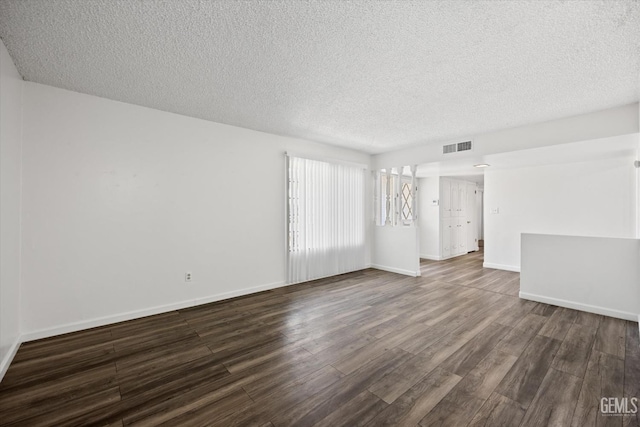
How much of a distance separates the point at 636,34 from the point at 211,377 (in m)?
4.09

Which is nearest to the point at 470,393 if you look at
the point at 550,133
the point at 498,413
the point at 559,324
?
the point at 498,413

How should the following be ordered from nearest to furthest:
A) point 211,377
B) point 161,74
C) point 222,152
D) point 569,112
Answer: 1. point 211,377
2. point 161,74
3. point 569,112
4. point 222,152

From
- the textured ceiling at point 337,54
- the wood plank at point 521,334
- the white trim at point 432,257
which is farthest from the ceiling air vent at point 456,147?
the white trim at point 432,257

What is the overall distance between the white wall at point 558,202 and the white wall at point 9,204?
6.47 meters

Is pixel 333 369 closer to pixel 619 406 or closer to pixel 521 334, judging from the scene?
pixel 619 406

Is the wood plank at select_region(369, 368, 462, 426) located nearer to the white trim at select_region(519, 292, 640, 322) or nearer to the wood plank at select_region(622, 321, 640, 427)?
the wood plank at select_region(622, 321, 640, 427)

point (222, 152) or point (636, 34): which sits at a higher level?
point (636, 34)

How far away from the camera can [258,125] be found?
159 inches

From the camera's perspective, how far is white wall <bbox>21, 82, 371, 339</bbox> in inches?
108

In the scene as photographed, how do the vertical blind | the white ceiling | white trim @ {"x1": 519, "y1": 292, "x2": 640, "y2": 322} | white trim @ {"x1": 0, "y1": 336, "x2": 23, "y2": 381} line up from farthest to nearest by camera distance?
the vertical blind < the white ceiling < white trim @ {"x1": 519, "y1": 292, "x2": 640, "y2": 322} < white trim @ {"x1": 0, "y1": 336, "x2": 23, "y2": 381}

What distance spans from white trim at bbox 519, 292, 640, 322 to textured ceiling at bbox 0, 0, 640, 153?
2527mm

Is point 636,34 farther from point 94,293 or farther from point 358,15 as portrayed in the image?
point 94,293

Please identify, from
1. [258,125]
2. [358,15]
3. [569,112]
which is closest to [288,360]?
[358,15]

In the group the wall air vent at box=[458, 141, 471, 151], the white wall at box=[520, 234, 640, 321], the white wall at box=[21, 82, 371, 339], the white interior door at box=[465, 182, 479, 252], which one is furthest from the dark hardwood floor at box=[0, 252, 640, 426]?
the white interior door at box=[465, 182, 479, 252]
